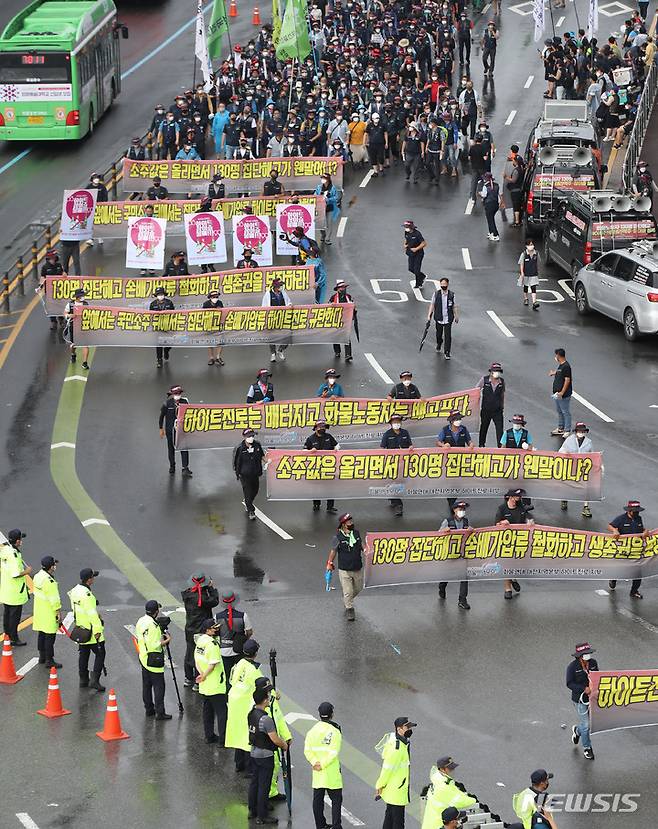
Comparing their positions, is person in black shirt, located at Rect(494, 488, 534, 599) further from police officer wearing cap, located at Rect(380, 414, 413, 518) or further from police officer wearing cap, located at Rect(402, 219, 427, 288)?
police officer wearing cap, located at Rect(402, 219, 427, 288)

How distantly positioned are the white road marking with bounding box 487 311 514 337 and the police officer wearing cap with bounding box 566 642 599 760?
16.3 meters

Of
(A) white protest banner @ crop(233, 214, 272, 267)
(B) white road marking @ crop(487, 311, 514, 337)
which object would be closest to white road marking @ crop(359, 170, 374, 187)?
(A) white protest banner @ crop(233, 214, 272, 267)

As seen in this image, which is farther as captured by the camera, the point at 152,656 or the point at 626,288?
the point at 626,288

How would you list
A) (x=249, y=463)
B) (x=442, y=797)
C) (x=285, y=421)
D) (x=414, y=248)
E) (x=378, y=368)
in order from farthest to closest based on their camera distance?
(x=414, y=248) < (x=378, y=368) < (x=285, y=421) < (x=249, y=463) < (x=442, y=797)

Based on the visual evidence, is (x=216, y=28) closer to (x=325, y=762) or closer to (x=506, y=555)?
(x=506, y=555)

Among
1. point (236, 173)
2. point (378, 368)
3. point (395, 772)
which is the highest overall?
point (395, 772)

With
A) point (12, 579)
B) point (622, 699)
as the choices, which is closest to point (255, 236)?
point (12, 579)

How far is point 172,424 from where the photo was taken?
28656 millimetres

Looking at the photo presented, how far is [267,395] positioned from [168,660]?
7898mm

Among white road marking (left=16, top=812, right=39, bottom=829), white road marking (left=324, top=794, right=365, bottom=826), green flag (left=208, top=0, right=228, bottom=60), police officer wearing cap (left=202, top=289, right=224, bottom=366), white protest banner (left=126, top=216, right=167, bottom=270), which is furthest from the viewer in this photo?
green flag (left=208, top=0, right=228, bottom=60)

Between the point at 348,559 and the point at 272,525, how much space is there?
3484 mm

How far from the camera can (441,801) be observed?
1672 centimetres

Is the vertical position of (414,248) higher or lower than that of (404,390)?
lower

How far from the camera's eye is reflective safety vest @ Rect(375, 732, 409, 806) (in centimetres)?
1750
